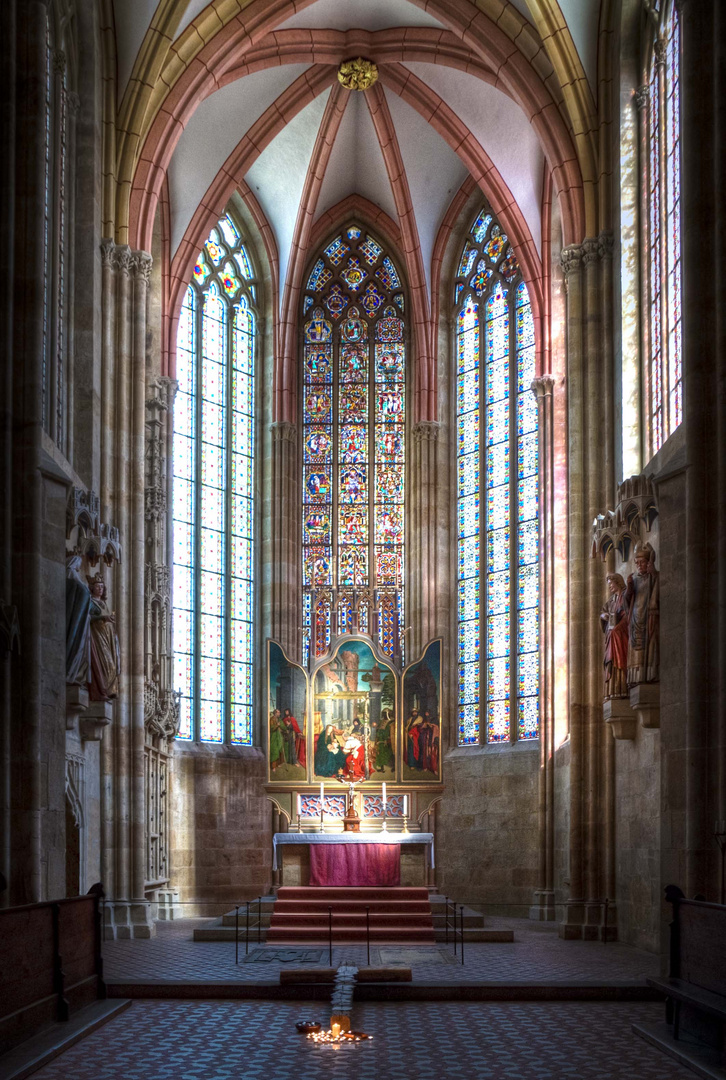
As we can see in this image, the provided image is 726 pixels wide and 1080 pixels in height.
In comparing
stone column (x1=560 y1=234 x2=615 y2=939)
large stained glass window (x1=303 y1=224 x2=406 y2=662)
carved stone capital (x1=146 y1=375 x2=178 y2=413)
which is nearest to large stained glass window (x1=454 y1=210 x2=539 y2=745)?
large stained glass window (x1=303 y1=224 x2=406 y2=662)

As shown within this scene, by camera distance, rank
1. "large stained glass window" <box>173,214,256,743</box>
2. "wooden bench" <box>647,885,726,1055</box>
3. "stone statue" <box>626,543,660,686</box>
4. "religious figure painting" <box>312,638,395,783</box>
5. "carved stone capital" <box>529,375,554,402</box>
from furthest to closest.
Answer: "large stained glass window" <box>173,214,256,743</box> < "carved stone capital" <box>529,375,554,402</box> < "religious figure painting" <box>312,638,395,783</box> < "stone statue" <box>626,543,660,686</box> < "wooden bench" <box>647,885,726,1055</box>

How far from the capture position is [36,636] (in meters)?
14.9

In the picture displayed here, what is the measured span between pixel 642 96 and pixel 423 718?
1042 cm

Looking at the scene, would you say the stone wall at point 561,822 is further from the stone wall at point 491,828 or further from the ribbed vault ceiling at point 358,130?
the ribbed vault ceiling at point 358,130

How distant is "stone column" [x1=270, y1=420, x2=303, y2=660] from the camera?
29.2m

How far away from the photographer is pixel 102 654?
1875 cm

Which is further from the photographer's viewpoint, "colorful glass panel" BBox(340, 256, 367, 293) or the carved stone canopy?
"colorful glass panel" BBox(340, 256, 367, 293)

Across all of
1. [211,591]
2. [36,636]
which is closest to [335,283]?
[211,591]

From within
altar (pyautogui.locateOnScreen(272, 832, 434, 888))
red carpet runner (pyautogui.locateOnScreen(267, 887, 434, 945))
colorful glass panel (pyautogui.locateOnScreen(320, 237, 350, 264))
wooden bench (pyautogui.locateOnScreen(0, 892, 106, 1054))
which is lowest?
red carpet runner (pyautogui.locateOnScreen(267, 887, 434, 945))

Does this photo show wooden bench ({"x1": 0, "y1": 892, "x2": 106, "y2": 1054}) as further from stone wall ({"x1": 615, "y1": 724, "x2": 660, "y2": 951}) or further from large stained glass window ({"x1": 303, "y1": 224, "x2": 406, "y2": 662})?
large stained glass window ({"x1": 303, "y1": 224, "x2": 406, "y2": 662})

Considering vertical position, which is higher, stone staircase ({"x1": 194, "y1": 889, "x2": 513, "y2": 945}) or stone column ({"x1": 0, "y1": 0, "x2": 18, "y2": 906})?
stone column ({"x1": 0, "y1": 0, "x2": 18, "y2": 906})

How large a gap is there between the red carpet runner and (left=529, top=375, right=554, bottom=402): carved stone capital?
9.81 m

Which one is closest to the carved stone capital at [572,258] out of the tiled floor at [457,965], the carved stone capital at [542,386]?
the carved stone capital at [542,386]

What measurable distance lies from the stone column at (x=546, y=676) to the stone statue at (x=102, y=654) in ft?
28.7
